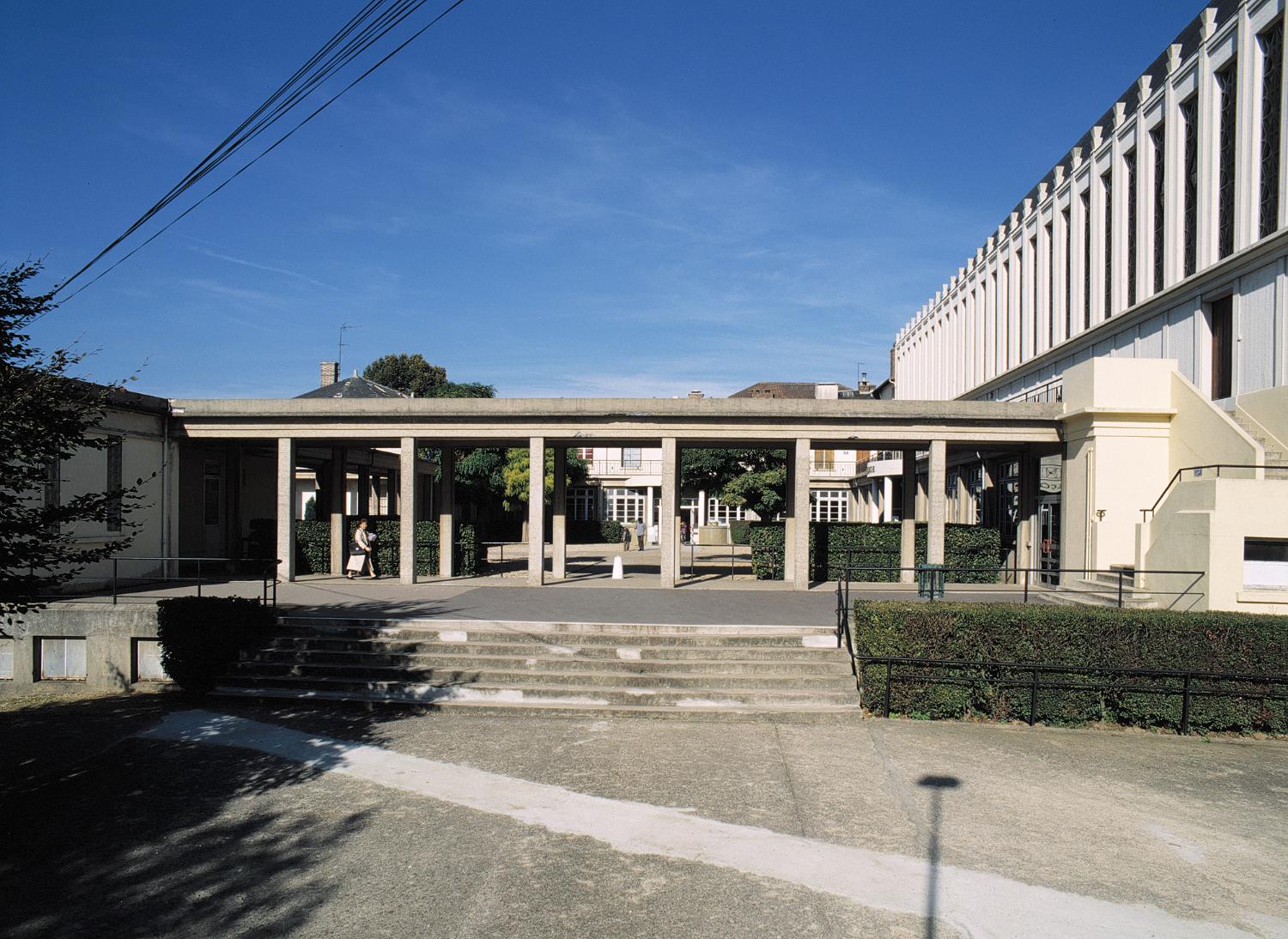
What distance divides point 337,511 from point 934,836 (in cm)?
1827

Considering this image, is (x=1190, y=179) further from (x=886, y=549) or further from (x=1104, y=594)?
(x=1104, y=594)

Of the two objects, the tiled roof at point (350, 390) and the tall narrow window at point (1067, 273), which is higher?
the tall narrow window at point (1067, 273)

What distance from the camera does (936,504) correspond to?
62.6 ft

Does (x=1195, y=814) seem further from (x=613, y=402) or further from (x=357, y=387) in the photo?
(x=357, y=387)

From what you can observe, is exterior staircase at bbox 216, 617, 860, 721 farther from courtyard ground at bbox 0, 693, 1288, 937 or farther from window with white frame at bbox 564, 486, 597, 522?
window with white frame at bbox 564, 486, 597, 522

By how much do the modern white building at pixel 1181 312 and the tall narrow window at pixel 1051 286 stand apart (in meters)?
0.95

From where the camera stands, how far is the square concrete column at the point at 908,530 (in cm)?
2062

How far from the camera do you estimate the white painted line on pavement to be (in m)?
5.50

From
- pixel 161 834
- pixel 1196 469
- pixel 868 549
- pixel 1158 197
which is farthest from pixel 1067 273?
pixel 161 834

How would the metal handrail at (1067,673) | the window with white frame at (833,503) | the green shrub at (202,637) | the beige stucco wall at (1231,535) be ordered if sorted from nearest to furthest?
1. the metal handrail at (1067,673)
2. the green shrub at (202,637)
3. the beige stucco wall at (1231,535)
4. the window with white frame at (833,503)

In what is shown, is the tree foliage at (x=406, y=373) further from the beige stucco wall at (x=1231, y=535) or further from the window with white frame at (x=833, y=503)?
the beige stucco wall at (x=1231, y=535)

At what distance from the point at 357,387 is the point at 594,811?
26.6m

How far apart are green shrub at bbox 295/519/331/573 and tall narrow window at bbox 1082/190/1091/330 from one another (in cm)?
2462

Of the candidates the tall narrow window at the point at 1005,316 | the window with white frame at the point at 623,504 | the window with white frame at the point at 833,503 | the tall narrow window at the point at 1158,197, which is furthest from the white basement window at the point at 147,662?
the window with white frame at the point at 833,503
